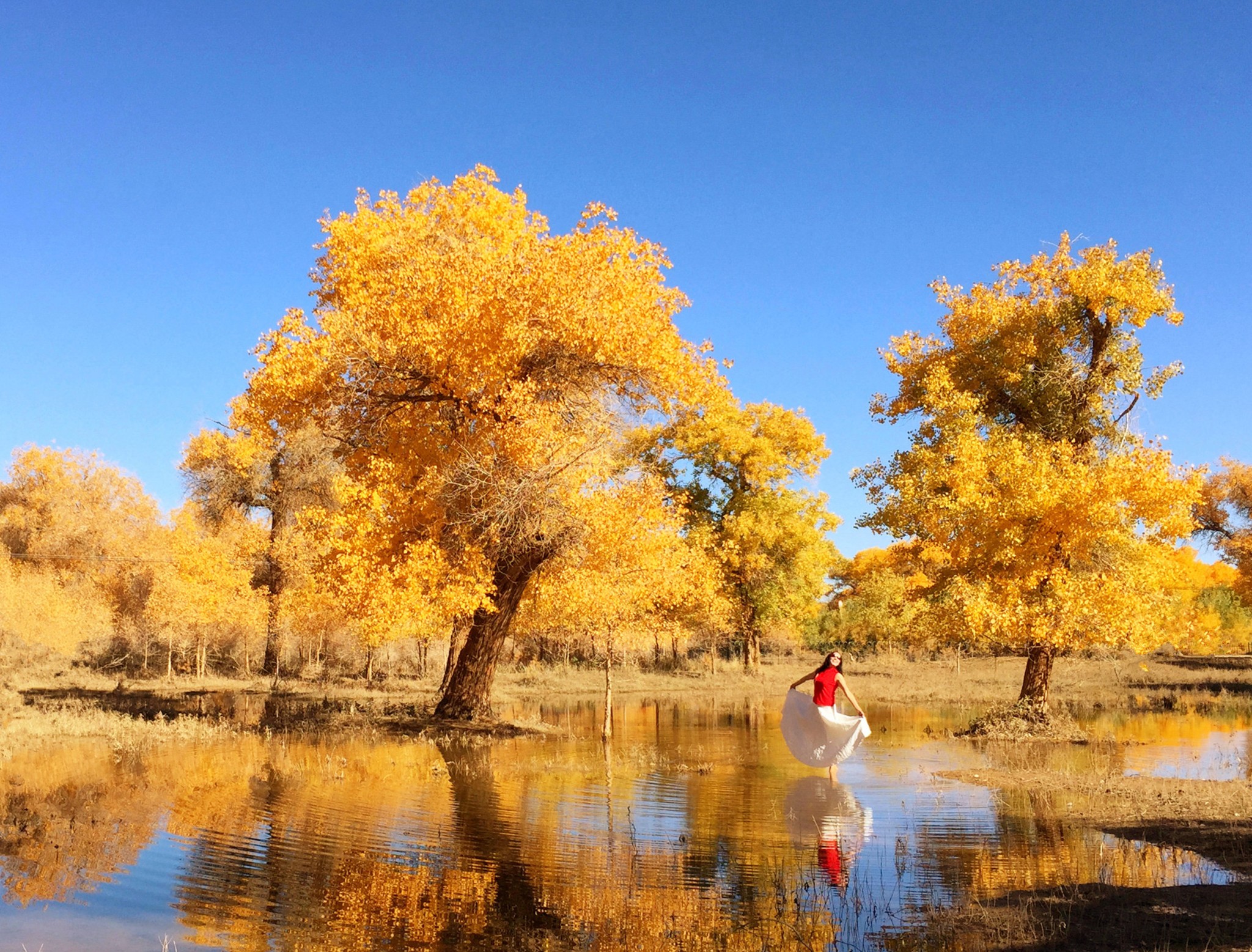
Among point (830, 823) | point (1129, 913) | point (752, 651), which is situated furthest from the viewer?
point (752, 651)

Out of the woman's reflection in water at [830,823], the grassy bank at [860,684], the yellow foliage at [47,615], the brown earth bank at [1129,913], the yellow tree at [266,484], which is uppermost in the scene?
the yellow tree at [266,484]

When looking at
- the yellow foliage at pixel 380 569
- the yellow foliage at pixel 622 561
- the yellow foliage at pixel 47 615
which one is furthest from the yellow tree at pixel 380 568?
the yellow foliage at pixel 47 615

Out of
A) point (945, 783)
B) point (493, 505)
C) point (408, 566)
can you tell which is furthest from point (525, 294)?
point (945, 783)

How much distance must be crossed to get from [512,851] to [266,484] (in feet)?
130

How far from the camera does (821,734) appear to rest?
1638 centimetres

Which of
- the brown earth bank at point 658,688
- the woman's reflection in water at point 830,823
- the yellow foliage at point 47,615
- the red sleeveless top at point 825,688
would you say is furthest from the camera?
the yellow foliage at point 47,615

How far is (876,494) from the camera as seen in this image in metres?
24.3

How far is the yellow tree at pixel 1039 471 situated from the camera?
21047 millimetres

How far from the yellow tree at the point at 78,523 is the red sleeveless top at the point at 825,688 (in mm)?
39956


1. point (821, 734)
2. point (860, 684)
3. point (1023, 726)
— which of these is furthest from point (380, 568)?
point (860, 684)

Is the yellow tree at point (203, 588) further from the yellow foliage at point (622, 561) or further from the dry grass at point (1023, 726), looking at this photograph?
the dry grass at point (1023, 726)

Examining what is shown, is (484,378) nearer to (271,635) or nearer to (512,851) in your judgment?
Result: (512,851)

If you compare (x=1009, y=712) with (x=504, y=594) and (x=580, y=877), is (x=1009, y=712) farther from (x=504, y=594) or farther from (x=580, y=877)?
(x=580, y=877)

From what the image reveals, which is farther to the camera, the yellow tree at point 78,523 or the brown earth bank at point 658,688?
the yellow tree at point 78,523
